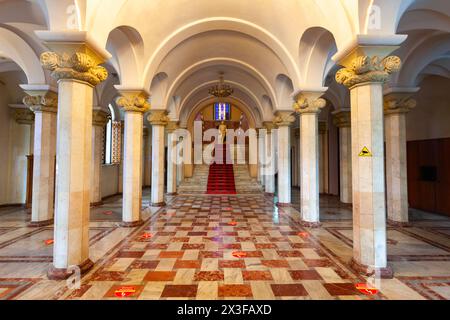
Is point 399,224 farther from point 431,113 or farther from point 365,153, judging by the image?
point 431,113

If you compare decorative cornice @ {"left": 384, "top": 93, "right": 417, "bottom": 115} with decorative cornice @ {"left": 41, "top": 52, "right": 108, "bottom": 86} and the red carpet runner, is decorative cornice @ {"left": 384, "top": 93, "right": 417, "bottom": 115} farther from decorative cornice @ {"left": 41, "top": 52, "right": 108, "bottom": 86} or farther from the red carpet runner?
the red carpet runner

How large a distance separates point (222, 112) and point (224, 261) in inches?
788

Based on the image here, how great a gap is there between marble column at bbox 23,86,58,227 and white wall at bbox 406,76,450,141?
493 inches

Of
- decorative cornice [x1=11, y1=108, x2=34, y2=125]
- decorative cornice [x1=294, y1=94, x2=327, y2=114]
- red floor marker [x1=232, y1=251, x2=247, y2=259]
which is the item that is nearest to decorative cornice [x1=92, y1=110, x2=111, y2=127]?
decorative cornice [x1=11, y1=108, x2=34, y2=125]

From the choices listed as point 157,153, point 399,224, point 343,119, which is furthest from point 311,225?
point 343,119

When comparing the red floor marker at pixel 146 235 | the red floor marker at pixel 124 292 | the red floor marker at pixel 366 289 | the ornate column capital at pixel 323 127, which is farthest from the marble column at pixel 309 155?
the ornate column capital at pixel 323 127

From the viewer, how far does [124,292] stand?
10.3ft

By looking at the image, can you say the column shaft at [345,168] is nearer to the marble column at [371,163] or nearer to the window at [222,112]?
the marble column at [371,163]

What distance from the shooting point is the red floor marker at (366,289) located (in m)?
3.16

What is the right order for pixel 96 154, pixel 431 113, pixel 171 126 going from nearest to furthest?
pixel 431 113 → pixel 96 154 → pixel 171 126

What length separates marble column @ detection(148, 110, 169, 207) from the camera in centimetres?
921

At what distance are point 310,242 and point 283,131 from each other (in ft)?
17.5

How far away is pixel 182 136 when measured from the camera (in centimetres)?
1588

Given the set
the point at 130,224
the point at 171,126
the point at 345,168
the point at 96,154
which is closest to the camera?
the point at 130,224
